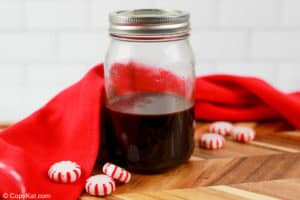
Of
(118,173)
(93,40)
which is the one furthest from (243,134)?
(93,40)

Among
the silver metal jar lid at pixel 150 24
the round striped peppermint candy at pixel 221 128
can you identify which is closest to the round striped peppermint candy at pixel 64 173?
the silver metal jar lid at pixel 150 24

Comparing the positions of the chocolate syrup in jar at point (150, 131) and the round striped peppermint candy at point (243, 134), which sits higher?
the chocolate syrup in jar at point (150, 131)

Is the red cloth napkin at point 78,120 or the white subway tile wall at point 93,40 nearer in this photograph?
the red cloth napkin at point 78,120

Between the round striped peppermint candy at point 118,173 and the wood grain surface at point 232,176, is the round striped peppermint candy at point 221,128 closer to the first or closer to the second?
the wood grain surface at point 232,176

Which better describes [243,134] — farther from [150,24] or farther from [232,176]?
[150,24]

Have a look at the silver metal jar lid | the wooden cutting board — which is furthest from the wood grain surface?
the silver metal jar lid

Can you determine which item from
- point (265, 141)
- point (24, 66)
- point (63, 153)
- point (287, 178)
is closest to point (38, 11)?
point (24, 66)

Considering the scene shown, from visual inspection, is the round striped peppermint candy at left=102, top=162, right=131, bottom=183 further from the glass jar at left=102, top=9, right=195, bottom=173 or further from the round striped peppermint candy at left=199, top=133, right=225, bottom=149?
the round striped peppermint candy at left=199, top=133, right=225, bottom=149
